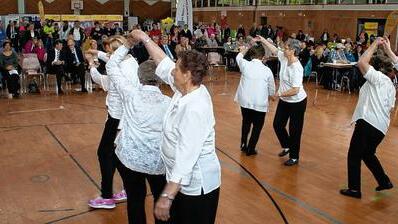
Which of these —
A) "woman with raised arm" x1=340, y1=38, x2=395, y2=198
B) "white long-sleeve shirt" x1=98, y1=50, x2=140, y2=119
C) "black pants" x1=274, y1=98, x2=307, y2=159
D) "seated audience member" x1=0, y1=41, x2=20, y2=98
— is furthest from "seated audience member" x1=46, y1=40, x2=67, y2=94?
"woman with raised arm" x1=340, y1=38, x2=395, y2=198

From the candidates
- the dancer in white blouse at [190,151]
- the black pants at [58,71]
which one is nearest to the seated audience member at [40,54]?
the black pants at [58,71]

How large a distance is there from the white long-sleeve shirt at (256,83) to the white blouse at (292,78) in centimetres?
24

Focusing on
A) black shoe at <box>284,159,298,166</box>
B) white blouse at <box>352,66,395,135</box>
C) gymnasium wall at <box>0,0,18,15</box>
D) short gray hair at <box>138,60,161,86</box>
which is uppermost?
gymnasium wall at <box>0,0,18,15</box>

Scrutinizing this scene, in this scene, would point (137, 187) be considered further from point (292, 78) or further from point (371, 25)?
point (371, 25)

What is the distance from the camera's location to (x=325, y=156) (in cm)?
658

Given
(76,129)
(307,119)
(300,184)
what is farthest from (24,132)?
(307,119)

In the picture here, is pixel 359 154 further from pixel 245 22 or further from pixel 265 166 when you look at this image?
pixel 245 22

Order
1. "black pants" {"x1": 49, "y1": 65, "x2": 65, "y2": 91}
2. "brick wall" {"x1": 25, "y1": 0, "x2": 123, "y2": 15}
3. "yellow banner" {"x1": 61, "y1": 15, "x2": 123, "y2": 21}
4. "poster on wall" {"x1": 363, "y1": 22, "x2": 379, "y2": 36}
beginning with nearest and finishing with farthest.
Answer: "black pants" {"x1": 49, "y1": 65, "x2": 65, "y2": 91}
"poster on wall" {"x1": 363, "y1": 22, "x2": 379, "y2": 36}
"yellow banner" {"x1": 61, "y1": 15, "x2": 123, "y2": 21}
"brick wall" {"x1": 25, "y1": 0, "x2": 123, "y2": 15}

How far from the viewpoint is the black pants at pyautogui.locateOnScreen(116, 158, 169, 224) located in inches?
124

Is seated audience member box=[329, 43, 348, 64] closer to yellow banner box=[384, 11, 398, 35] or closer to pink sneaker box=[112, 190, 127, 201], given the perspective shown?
yellow banner box=[384, 11, 398, 35]

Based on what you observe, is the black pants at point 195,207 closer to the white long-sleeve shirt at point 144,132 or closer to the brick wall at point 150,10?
the white long-sleeve shirt at point 144,132

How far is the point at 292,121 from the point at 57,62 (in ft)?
25.3

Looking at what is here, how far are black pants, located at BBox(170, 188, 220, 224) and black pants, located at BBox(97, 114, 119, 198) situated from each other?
169 cm

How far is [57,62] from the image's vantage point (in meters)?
11.6
